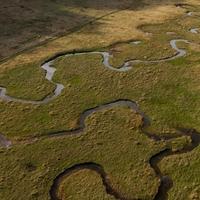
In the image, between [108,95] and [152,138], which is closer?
[152,138]

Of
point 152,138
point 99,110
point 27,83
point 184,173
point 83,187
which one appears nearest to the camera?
point 83,187

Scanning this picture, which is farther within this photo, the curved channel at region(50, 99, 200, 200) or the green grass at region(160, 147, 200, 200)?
the curved channel at region(50, 99, 200, 200)

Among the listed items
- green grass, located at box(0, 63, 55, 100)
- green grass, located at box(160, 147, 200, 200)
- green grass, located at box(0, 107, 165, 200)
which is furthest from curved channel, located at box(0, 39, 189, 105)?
green grass, located at box(160, 147, 200, 200)

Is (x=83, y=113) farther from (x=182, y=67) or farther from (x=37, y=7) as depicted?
(x=37, y=7)

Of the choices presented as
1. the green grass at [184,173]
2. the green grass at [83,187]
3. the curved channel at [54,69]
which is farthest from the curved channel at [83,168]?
the curved channel at [54,69]

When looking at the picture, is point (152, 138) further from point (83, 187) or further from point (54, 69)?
point (54, 69)

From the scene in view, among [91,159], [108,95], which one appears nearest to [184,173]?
[91,159]

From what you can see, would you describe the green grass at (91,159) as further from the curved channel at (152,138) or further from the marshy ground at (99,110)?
the curved channel at (152,138)

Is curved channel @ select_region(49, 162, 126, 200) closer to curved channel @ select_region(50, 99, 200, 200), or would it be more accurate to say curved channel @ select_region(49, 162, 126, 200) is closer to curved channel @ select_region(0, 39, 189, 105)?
curved channel @ select_region(50, 99, 200, 200)

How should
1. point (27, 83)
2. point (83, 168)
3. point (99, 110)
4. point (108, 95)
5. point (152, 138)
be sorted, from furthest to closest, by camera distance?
point (27, 83) < point (108, 95) < point (99, 110) < point (152, 138) < point (83, 168)

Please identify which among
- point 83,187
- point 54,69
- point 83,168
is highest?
point 83,187
